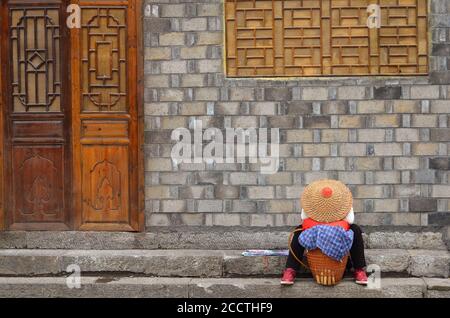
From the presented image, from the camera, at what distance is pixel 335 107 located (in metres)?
6.74

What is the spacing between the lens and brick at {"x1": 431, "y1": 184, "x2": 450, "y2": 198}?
21.9 ft

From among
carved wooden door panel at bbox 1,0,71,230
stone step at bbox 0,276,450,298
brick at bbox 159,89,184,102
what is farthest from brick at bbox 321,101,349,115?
carved wooden door panel at bbox 1,0,71,230

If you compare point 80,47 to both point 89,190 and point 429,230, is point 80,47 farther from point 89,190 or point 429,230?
point 429,230

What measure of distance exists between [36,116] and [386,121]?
11.3 feet

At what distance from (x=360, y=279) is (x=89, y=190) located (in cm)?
276

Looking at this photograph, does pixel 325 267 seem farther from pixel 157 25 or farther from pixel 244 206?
pixel 157 25

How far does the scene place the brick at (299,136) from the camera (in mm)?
6766

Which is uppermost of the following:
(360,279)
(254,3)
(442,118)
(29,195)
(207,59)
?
(254,3)

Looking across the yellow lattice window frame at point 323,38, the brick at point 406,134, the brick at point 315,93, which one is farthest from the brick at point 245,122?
the brick at point 406,134

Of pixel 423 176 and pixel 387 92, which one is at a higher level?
pixel 387 92

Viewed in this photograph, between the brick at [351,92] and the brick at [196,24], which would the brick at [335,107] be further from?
the brick at [196,24]

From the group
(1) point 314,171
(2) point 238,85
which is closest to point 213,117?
(2) point 238,85

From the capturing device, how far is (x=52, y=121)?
23.0 ft

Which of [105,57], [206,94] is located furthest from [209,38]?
[105,57]
